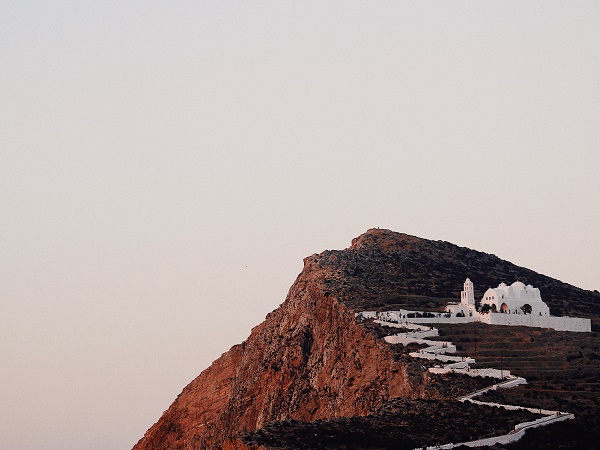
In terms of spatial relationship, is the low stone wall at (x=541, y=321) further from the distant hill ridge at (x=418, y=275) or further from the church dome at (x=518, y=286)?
the distant hill ridge at (x=418, y=275)

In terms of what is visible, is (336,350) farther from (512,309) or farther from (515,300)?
(515,300)

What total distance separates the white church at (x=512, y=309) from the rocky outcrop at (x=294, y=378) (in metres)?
11.6

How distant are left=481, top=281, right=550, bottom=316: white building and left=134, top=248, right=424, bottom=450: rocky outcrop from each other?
1425 cm

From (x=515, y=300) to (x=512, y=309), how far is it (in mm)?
1199

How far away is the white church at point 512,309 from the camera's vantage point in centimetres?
12675

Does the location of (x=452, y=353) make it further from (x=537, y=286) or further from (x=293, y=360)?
(x=537, y=286)

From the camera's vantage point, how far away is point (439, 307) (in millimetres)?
131250

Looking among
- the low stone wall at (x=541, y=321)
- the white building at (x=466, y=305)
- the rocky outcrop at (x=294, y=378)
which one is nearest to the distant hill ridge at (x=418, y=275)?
the rocky outcrop at (x=294, y=378)

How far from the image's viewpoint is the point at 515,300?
13025 centimetres

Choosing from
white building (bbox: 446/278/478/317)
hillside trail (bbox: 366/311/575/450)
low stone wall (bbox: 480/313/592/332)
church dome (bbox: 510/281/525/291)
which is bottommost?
hillside trail (bbox: 366/311/575/450)

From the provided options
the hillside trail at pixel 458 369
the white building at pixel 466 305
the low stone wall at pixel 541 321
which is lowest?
the hillside trail at pixel 458 369

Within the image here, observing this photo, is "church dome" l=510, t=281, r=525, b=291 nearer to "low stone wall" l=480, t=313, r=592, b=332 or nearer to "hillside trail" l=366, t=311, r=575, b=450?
"low stone wall" l=480, t=313, r=592, b=332

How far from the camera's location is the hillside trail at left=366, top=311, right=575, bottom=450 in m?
89.7

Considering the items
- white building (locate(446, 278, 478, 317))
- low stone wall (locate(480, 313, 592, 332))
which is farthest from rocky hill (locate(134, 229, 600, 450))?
low stone wall (locate(480, 313, 592, 332))
